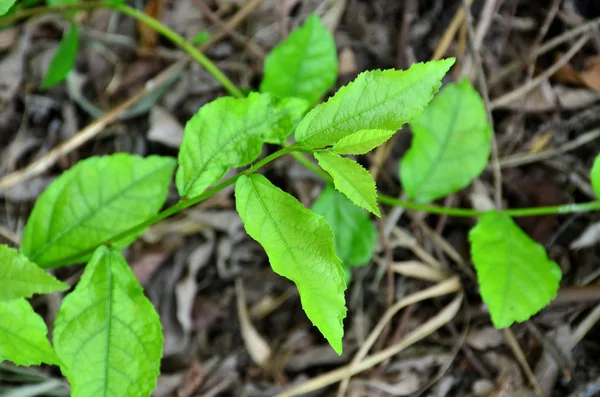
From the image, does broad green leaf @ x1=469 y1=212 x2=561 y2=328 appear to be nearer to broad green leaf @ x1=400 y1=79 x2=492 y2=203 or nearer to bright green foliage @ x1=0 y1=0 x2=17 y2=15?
broad green leaf @ x1=400 y1=79 x2=492 y2=203

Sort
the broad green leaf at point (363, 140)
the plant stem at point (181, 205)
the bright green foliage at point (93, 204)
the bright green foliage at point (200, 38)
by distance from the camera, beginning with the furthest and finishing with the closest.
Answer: the bright green foliage at point (200, 38)
the bright green foliage at point (93, 204)
the plant stem at point (181, 205)
the broad green leaf at point (363, 140)

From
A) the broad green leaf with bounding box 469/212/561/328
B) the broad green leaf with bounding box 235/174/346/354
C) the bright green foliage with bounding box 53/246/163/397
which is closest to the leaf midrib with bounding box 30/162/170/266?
the bright green foliage with bounding box 53/246/163/397

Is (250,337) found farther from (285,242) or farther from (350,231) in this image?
(285,242)

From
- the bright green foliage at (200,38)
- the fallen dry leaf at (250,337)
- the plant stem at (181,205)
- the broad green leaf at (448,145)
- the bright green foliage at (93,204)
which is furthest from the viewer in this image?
the bright green foliage at (200,38)

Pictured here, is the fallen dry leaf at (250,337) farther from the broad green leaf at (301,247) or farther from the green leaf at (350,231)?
the broad green leaf at (301,247)

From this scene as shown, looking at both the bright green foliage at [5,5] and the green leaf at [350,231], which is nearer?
the bright green foliage at [5,5]

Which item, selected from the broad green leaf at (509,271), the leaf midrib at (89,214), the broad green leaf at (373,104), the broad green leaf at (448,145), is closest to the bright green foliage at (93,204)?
the leaf midrib at (89,214)

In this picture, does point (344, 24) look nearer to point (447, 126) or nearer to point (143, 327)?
point (447, 126)
